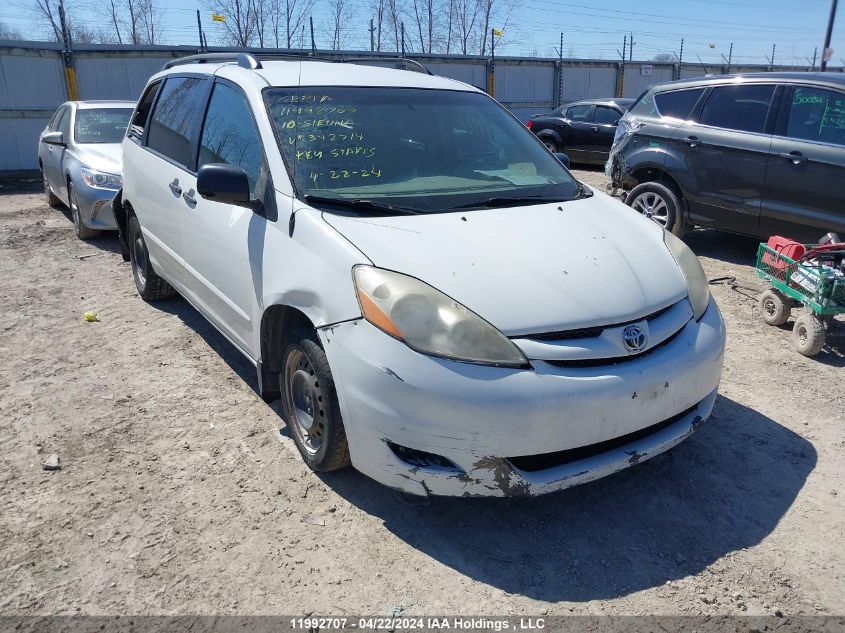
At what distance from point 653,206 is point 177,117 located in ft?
16.1

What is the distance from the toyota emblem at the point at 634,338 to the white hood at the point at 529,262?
0.05 m

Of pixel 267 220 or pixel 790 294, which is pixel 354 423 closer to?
pixel 267 220

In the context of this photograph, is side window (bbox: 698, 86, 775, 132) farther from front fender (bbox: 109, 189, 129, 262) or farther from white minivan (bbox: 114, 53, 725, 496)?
front fender (bbox: 109, 189, 129, 262)

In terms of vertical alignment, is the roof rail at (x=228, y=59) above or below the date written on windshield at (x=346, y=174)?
above

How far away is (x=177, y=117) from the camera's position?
15.1 feet

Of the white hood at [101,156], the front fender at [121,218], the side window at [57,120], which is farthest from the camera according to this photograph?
the side window at [57,120]

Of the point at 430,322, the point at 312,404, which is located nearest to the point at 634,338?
the point at 430,322

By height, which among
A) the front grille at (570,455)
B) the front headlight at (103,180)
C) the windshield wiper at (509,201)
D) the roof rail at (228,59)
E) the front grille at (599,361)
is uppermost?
the roof rail at (228,59)

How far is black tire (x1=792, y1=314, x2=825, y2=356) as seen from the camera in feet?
14.6

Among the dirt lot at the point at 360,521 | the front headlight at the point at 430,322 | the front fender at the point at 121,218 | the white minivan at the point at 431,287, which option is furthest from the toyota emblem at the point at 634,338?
the front fender at the point at 121,218

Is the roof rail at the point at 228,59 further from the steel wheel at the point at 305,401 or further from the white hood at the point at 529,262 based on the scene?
the steel wheel at the point at 305,401

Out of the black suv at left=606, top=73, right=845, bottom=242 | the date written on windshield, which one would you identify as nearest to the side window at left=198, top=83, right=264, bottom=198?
the date written on windshield

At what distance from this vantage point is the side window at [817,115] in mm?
5867

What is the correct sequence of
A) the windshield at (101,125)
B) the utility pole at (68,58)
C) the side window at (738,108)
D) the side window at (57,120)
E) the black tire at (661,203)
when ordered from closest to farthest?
the side window at (738,108), the black tire at (661,203), the windshield at (101,125), the side window at (57,120), the utility pole at (68,58)
